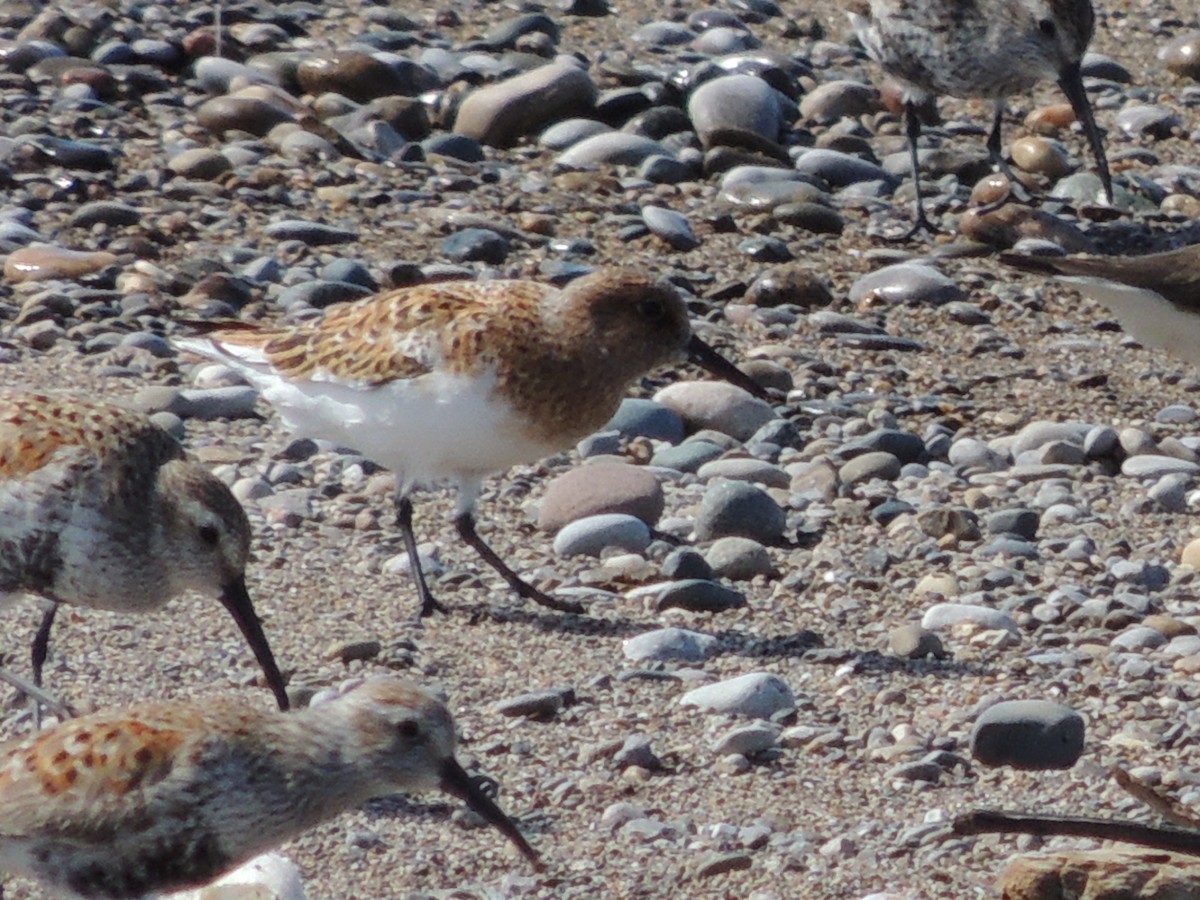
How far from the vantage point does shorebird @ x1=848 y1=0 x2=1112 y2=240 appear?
38.7ft

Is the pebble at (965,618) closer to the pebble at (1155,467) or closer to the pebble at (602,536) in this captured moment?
the pebble at (602,536)

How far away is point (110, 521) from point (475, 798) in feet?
4.79

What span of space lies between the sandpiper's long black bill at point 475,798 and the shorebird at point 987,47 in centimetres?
733

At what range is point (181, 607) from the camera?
6.73 m

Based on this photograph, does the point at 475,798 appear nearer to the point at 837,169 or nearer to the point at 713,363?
the point at 713,363

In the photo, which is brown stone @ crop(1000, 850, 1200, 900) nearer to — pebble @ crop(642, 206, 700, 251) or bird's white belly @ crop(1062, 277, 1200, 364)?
bird's white belly @ crop(1062, 277, 1200, 364)

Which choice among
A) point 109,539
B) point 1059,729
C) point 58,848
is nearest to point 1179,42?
point 1059,729

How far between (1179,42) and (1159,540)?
7190mm

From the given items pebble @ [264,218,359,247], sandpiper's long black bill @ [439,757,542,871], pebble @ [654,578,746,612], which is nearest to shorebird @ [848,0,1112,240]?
pebble @ [264,218,359,247]

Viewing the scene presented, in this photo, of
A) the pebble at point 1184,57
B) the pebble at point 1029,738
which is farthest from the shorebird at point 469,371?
the pebble at point 1184,57

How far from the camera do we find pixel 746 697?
6059 mm

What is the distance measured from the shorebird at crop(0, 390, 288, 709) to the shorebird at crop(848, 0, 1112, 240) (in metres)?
6.61

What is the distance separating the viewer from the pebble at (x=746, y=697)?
6.05m

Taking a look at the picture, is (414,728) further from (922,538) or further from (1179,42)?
(1179,42)
